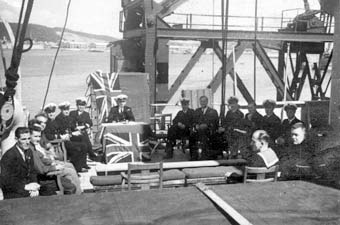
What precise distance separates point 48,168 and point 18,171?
54cm

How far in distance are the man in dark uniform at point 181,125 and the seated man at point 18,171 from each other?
416 cm

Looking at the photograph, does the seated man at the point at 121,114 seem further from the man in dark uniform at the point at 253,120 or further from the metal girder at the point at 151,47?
the metal girder at the point at 151,47

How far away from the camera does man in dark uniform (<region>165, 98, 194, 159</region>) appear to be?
8344mm

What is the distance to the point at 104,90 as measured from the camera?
1056cm

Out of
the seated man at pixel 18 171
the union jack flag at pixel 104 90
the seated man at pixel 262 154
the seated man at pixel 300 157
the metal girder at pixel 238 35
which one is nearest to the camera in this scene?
the seated man at pixel 18 171

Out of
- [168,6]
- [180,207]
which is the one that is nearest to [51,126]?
[180,207]

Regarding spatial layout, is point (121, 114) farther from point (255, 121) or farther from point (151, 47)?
point (151, 47)

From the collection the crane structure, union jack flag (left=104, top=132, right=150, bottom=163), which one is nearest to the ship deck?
union jack flag (left=104, top=132, right=150, bottom=163)

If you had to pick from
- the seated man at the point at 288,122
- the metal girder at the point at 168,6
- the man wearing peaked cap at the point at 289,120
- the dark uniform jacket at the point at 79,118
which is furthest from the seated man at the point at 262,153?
the metal girder at the point at 168,6

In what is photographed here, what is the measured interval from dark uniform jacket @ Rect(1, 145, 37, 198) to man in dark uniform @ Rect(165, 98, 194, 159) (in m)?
4.19

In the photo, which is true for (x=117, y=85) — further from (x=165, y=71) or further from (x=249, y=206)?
(x=249, y=206)

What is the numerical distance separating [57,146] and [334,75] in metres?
4.50

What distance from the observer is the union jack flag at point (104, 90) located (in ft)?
33.3

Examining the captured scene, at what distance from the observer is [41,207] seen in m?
2.08
